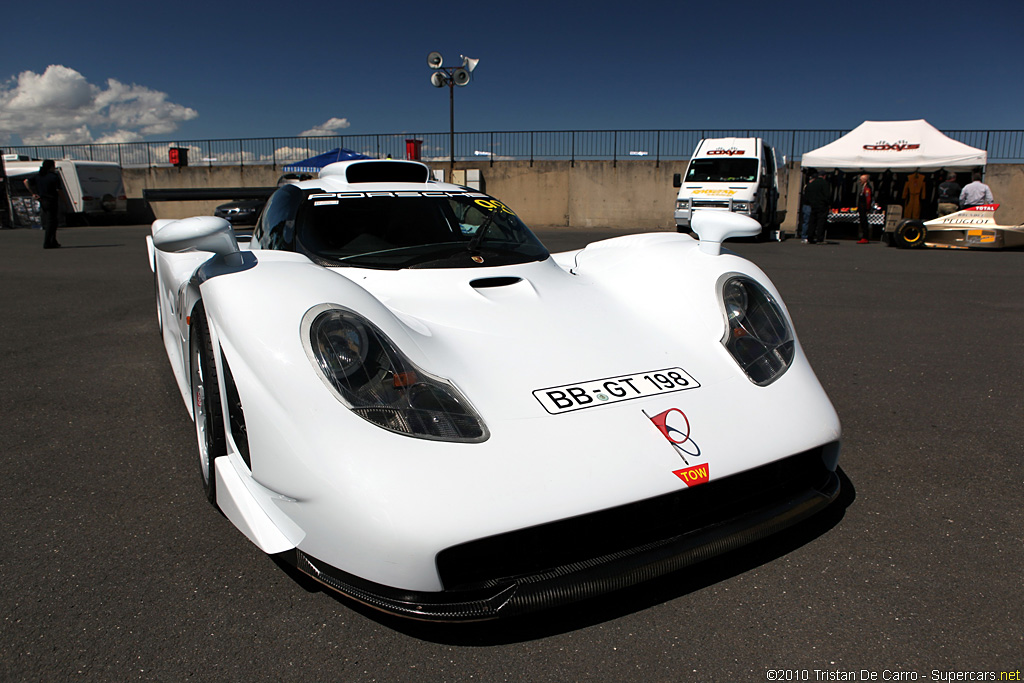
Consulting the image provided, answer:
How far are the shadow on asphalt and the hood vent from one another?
49.9 inches

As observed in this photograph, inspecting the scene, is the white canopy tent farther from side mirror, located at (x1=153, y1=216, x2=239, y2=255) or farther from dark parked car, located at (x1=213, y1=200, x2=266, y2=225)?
side mirror, located at (x1=153, y1=216, x2=239, y2=255)

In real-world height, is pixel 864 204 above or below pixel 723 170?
below

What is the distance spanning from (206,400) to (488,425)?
998 millimetres

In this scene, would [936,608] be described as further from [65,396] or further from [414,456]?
[65,396]

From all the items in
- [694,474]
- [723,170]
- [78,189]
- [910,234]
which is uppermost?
[723,170]

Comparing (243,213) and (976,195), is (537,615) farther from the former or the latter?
(243,213)

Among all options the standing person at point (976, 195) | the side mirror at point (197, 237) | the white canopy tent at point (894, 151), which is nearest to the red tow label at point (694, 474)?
the side mirror at point (197, 237)

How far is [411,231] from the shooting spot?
10.5 feet

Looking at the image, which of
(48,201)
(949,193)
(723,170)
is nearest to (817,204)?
(723,170)

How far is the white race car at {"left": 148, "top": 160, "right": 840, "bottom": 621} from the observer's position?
1.67m

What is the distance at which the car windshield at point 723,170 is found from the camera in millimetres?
15406

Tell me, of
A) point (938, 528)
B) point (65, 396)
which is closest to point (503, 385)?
point (938, 528)

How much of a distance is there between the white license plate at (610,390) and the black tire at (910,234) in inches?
548

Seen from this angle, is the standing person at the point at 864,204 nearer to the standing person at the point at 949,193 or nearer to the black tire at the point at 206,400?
the standing person at the point at 949,193
